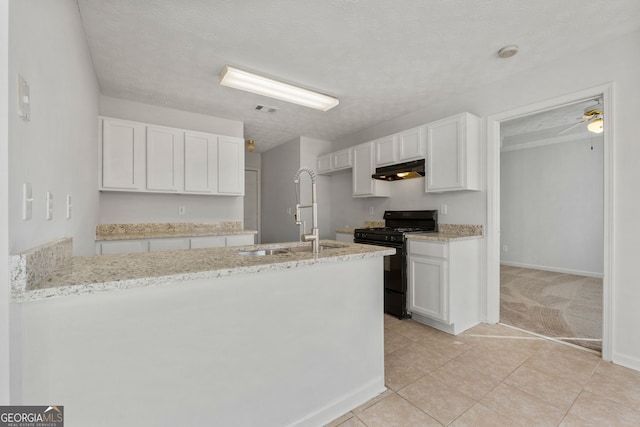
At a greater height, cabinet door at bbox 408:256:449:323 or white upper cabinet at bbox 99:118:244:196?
white upper cabinet at bbox 99:118:244:196

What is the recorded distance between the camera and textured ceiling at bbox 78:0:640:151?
188 centimetres

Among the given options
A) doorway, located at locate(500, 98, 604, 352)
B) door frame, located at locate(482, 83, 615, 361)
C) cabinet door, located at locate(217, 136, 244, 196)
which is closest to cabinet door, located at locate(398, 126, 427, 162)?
door frame, located at locate(482, 83, 615, 361)

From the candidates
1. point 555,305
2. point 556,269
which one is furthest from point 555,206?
point 555,305

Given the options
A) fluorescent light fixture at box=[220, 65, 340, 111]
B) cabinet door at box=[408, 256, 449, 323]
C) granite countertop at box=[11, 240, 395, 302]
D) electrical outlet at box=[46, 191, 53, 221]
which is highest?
fluorescent light fixture at box=[220, 65, 340, 111]

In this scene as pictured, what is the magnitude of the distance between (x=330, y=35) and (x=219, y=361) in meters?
2.28

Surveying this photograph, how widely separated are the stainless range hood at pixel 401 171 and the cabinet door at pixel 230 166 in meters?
1.88

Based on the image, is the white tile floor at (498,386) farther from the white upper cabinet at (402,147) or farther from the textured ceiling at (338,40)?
the textured ceiling at (338,40)

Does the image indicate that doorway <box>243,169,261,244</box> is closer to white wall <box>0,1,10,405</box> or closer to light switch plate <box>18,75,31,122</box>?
light switch plate <box>18,75,31,122</box>

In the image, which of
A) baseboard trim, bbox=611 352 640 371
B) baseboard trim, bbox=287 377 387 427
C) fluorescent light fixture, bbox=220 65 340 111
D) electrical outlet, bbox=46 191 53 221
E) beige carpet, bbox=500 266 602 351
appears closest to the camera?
electrical outlet, bbox=46 191 53 221

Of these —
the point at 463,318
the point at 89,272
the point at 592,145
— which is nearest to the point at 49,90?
the point at 89,272

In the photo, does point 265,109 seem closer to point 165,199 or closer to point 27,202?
point 165,199

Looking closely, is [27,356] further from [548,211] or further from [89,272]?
[548,211]

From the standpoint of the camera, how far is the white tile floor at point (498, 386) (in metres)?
1.62

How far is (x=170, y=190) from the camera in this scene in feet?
11.3
